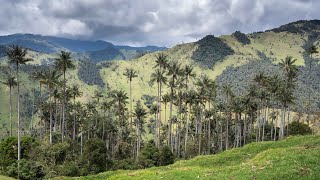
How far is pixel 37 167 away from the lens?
80438mm

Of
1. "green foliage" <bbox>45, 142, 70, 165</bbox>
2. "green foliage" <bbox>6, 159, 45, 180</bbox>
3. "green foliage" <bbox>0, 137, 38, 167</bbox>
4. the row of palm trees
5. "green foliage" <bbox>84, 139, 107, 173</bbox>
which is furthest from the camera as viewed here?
the row of palm trees

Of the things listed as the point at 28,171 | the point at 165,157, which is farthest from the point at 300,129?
the point at 28,171

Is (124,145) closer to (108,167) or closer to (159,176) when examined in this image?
(108,167)

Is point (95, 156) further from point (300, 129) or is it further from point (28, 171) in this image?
point (300, 129)

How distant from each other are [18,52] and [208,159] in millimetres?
54632

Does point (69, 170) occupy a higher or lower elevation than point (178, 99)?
lower

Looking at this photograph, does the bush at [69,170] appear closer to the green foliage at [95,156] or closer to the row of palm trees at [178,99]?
the green foliage at [95,156]

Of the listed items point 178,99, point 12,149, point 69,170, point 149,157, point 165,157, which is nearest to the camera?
point 69,170

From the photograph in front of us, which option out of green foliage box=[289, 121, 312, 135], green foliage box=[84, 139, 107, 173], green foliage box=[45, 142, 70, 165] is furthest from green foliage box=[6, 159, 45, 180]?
green foliage box=[289, 121, 312, 135]

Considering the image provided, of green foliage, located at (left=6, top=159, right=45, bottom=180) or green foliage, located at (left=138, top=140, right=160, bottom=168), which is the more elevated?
green foliage, located at (left=6, top=159, right=45, bottom=180)

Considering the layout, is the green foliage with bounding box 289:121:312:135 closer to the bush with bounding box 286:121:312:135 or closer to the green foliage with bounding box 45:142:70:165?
the bush with bounding box 286:121:312:135

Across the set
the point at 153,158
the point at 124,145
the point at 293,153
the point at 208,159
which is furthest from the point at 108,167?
the point at 293,153

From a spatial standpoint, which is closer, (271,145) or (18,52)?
(271,145)

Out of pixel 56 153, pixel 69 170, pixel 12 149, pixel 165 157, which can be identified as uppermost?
pixel 12 149
